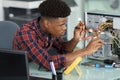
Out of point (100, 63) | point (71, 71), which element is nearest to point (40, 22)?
point (71, 71)

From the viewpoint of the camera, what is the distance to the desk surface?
1.82 m

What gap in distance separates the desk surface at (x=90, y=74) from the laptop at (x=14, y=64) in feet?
1.54

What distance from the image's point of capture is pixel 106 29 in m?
2.08

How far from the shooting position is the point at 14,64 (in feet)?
4.50

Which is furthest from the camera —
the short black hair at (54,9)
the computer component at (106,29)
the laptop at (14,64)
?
the computer component at (106,29)

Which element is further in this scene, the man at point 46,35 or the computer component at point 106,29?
the computer component at point 106,29

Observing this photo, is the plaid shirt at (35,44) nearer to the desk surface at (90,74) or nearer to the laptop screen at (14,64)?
the desk surface at (90,74)

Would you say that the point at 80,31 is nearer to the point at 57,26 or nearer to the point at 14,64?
the point at 57,26

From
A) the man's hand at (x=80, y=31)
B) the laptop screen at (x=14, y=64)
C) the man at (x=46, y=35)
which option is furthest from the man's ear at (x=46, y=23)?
the laptop screen at (x=14, y=64)

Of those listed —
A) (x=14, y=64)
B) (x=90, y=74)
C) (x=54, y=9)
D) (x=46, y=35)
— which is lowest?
(x=90, y=74)

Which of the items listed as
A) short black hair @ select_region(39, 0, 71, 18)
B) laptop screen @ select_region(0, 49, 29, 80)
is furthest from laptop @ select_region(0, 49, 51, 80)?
short black hair @ select_region(39, 0, 71, 18)

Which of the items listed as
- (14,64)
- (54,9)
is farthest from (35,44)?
(14,64)

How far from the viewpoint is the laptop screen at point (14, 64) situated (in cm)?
135

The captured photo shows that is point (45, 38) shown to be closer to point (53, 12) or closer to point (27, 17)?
point (53, 12)
